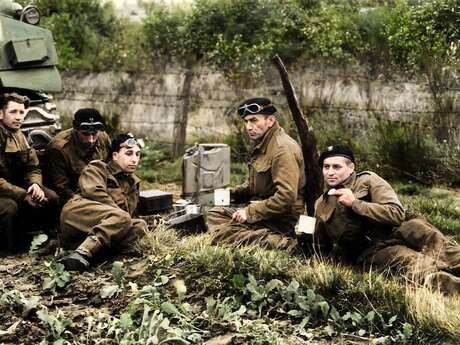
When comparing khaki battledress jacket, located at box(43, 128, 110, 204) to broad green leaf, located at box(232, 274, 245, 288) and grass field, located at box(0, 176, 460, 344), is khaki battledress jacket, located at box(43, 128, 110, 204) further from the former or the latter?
broad green leaf, located at box(232, 274, 245, 288)

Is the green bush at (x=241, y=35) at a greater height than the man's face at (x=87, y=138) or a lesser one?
greater

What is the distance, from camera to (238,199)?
7234 mm

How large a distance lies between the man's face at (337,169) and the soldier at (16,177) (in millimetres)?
2760

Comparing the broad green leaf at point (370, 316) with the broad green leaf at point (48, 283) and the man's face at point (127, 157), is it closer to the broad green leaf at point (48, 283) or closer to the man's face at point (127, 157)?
the broad green leaf at point (48, 283)

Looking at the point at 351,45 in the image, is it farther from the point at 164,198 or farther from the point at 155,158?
the point at 164,198

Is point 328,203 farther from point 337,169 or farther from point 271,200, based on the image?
point 271,200

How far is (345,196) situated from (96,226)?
207 cm

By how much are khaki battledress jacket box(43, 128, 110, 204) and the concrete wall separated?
4807mm

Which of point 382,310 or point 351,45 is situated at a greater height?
point 351,45

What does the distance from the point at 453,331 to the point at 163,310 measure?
5.88 ft

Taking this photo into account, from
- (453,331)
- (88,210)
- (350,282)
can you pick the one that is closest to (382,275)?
(350,282)

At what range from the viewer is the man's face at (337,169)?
5.92 m

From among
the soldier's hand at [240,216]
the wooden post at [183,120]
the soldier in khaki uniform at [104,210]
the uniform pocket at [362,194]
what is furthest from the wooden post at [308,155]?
the wooden post at [183,120]

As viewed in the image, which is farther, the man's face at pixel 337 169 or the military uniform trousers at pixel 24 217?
the military uniform trousers at pixel 24 217
